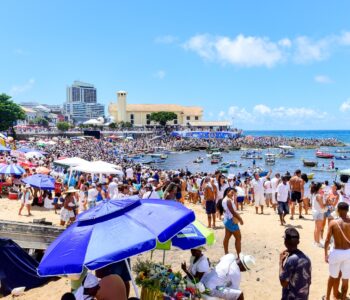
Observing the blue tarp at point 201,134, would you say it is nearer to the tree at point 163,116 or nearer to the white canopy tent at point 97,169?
the tree at point 163,116

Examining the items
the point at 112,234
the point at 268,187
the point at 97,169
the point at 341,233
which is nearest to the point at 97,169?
the point at 97,169

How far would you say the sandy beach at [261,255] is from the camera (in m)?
6.19

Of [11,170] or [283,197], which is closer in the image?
[283,197]

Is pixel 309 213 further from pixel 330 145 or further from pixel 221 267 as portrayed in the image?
pixel 330 145

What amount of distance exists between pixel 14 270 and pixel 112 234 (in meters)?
4.19

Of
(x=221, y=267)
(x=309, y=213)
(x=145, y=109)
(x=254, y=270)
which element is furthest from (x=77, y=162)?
(x=145, y=109)

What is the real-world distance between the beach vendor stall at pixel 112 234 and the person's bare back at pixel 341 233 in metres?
2.10

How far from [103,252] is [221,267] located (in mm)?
1640

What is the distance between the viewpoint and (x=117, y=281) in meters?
3.67

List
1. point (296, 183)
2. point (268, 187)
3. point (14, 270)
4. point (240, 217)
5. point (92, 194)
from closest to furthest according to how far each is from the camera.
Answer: point (14, 270)
point (240, 217)
point (296, 183)
point (92, 194)
point (268, 187)

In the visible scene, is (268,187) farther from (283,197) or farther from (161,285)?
(161,285)

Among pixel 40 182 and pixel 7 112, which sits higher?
pixel 7 112

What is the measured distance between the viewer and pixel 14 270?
6.88 m

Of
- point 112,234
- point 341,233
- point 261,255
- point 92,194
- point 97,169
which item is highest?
point 112,234
